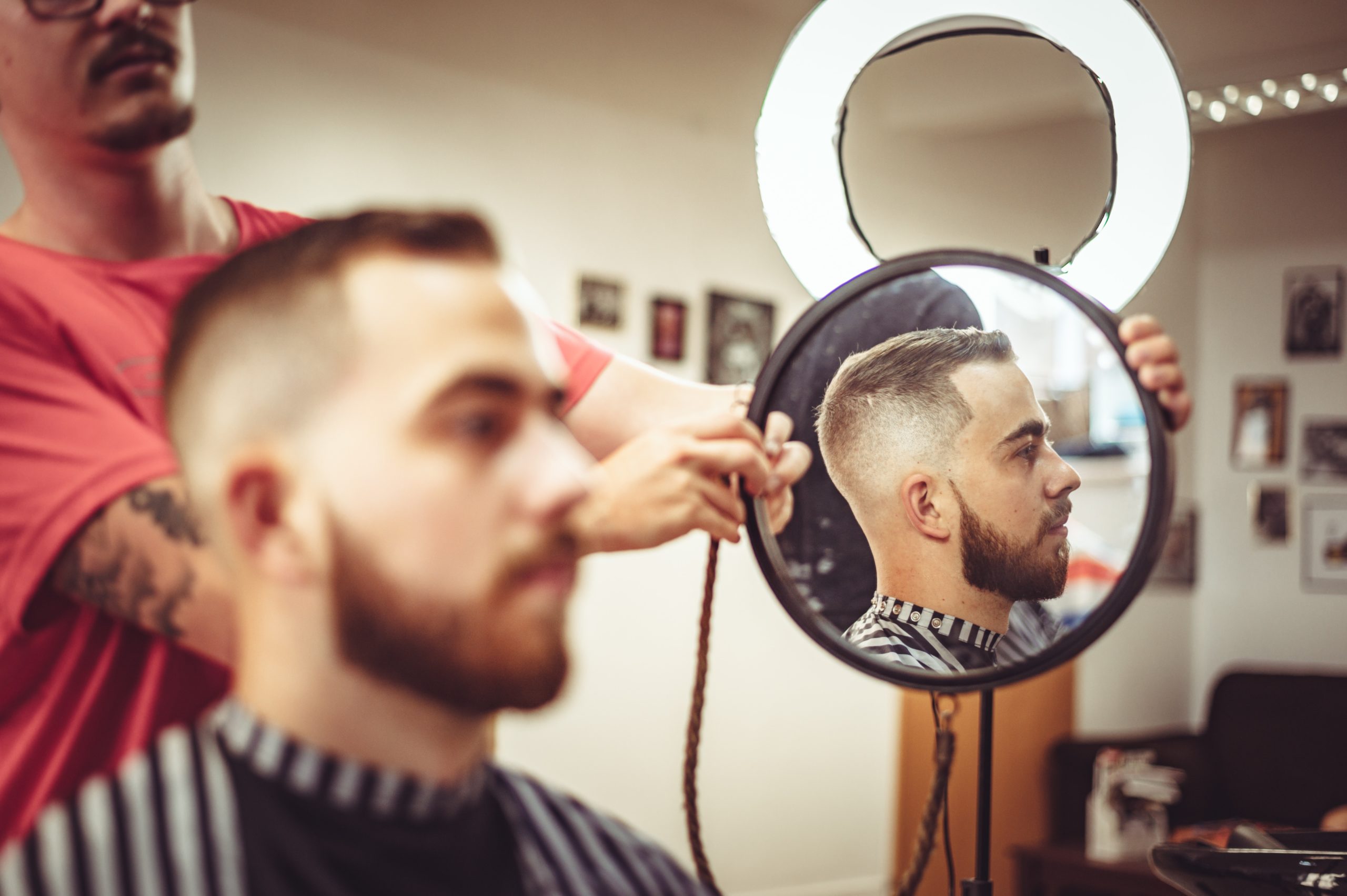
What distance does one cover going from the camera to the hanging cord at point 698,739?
900 mm

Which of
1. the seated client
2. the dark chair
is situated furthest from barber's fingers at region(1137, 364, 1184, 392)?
the dark chair

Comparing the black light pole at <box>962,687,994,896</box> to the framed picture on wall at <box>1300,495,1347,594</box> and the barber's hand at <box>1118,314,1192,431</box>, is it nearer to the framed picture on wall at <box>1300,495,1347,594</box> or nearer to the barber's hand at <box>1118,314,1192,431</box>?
A: the barber's hand at <box>1118,314,1192,431</box>

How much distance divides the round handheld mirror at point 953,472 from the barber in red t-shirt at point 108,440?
0.17 feet

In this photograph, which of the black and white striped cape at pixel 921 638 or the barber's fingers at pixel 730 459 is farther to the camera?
the black and white striped cape at pixel 921 638

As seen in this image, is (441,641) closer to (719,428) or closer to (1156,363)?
(719,428)

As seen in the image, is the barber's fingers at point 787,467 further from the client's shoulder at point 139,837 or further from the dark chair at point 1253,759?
the dark chair at point 1253,759

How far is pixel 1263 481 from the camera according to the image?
17.3 feet

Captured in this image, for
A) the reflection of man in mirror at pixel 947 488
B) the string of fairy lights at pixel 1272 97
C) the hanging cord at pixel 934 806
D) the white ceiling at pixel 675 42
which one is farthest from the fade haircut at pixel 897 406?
the string of fairy lights at pixel 1272 97

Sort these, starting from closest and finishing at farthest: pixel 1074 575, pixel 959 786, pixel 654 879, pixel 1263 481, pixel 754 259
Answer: pixel 654 879, pixel 1074 575, pixel 959 786, pixel 754 259, pixel 1263 481

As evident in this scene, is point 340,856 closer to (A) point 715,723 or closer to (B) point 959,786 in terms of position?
(B) point 959,786

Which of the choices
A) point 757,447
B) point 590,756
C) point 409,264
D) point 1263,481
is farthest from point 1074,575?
point 1263,481

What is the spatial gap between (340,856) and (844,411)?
1.88ft

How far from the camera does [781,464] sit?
3.11 ft

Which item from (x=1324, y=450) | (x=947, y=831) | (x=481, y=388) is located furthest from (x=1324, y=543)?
(x=481, y=388)
